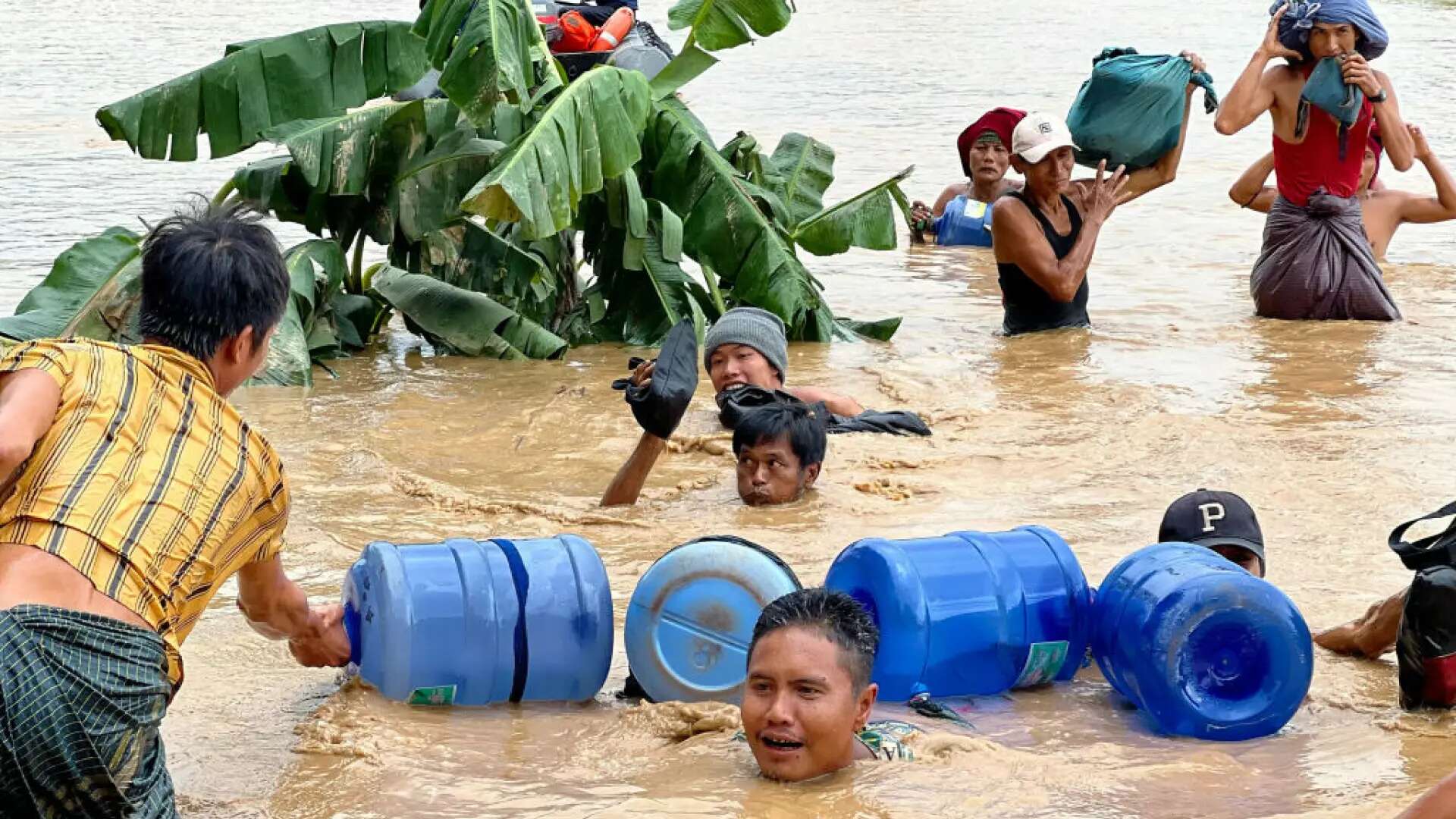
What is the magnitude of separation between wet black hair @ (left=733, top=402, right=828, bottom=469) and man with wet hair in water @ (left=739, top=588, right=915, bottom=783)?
91.8 inches

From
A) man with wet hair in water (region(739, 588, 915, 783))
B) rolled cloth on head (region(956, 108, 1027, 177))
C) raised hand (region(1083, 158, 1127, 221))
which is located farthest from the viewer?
rolled cloth on head (region(956, 108, 1027, 177))

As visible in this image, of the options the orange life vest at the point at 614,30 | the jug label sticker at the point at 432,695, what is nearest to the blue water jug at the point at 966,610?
the jug label sticker at the point at 432,695

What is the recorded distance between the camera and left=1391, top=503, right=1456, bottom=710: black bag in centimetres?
429

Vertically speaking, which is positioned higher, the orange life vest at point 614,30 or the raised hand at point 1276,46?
the raised hand at point 1276,46

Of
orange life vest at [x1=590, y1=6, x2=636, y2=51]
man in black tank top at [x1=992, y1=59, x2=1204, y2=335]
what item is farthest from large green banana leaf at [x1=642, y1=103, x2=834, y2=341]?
orange life vest at [x1=590, y1=6, x2=636, y2=51]

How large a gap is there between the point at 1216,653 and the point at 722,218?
5.03 metres

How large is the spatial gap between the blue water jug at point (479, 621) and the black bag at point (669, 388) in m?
1.31

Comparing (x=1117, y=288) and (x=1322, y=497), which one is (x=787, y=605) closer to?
(x=1322, y=497)

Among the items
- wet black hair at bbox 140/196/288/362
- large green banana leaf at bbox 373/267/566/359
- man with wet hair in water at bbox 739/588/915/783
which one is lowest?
large green banana leaf at bbox 373/267/566/359

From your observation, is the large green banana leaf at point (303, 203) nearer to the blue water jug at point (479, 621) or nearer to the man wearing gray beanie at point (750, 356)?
the man wearing gray beanie at point (750, 356)

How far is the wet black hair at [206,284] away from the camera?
339 centimetres

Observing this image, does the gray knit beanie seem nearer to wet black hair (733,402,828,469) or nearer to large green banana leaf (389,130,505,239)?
wet black hair (733,402,828,469)

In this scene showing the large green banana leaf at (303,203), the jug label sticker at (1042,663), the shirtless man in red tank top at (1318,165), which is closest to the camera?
the jug label sticker at (1042,663)

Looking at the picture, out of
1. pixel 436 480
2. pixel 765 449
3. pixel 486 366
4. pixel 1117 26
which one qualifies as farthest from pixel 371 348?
pixel 1117 26
